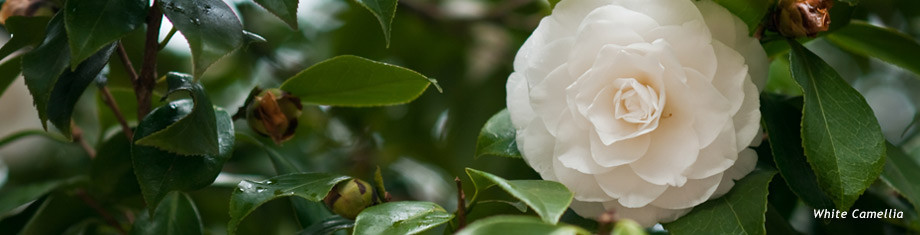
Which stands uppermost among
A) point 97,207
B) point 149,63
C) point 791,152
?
point 149,63

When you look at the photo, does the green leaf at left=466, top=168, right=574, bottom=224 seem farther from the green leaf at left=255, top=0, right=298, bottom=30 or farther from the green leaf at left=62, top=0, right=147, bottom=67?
the green leaf at left=62, top=0, right=147, bottom=67

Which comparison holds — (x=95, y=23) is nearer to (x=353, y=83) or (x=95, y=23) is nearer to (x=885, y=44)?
(x=353, y=83)

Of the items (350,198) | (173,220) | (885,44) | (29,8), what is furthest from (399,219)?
(885,44)

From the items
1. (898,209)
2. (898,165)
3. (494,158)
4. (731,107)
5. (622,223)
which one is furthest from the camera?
(494,158)

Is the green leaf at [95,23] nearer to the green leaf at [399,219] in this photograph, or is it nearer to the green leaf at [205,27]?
the green leaf at [205,27]

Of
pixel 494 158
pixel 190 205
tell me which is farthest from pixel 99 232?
pixel 494 158

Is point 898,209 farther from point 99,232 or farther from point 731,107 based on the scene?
point 99,232
